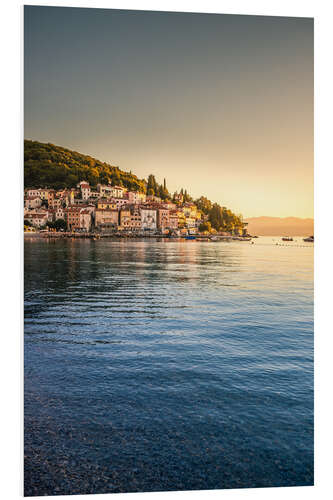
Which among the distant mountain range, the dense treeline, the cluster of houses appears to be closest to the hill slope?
the dense treeline

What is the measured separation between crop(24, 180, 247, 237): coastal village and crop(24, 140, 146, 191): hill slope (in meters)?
0.30

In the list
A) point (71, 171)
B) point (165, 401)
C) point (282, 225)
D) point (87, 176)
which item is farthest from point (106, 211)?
point (165, 401)

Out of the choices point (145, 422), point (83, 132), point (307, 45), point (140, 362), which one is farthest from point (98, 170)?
point (145, 422)

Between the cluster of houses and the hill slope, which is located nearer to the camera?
the hill slope

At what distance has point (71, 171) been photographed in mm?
15320

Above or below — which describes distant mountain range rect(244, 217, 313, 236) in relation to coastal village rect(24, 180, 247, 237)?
below

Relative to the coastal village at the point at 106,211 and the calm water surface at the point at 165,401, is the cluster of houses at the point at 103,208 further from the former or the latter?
the calm water surface at the point at 165,401

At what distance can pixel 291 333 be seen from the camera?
497 cm

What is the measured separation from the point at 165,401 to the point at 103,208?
2088 cm

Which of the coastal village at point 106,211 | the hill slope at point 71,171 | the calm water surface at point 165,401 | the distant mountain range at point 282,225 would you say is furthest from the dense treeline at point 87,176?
the calm water surface at point 165,401

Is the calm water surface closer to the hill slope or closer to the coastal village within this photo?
the coastal village

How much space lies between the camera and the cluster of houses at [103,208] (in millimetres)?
13633

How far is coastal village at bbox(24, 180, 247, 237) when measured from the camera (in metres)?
14.6

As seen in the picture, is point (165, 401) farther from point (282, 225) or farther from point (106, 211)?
point (106, 211)
